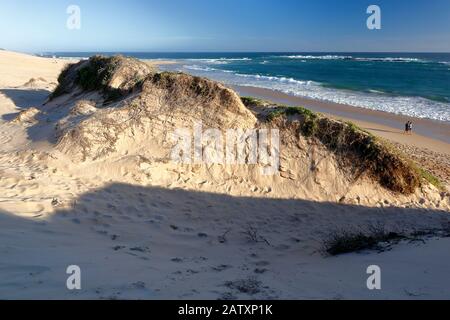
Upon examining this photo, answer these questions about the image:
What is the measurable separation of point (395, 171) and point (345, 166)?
1.19m

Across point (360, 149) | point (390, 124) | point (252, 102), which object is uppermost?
point (252, 102)

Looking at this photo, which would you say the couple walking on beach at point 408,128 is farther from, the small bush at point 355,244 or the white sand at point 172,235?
the small bush at point 355,244

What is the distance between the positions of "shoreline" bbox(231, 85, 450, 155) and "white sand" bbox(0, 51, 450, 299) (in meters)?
7.97

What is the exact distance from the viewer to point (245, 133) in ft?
30.9

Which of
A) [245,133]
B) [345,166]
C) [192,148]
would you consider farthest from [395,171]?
[192,148]

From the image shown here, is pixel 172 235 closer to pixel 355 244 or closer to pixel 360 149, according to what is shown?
pixel 355 244

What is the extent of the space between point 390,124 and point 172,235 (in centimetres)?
1676

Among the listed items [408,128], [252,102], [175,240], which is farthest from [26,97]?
[408,128]

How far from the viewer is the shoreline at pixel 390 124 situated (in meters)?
16.4

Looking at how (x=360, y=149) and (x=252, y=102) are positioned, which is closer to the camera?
(x=360, y=149)

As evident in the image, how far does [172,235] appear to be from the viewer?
654 cm

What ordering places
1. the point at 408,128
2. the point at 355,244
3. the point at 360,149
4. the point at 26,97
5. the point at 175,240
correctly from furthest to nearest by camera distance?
the point at 408,128 → the point at 26,97 → the point at 360,149 → the point at 175,240 → the point at 355,244

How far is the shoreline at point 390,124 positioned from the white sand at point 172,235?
7966mm
